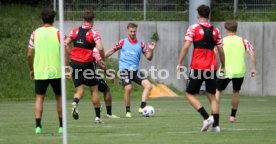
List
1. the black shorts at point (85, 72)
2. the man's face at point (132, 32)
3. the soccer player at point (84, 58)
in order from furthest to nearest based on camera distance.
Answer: the man's face at point (132, 32) → the black shorts at point (85, 72) → the soccer player at point (84, 58)

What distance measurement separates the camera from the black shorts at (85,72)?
63.3 ft

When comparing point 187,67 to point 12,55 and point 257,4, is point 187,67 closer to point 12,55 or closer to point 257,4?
point 257,4

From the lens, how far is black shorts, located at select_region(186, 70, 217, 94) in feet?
53.8

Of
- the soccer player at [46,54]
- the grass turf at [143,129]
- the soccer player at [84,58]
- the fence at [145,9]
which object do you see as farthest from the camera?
the fence at [145,9]

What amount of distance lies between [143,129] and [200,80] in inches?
54.9

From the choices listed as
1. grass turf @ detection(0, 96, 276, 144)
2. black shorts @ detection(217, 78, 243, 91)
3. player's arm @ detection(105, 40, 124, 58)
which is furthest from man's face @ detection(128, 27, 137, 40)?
black shorts @ detection(217, 78, 243, 91)

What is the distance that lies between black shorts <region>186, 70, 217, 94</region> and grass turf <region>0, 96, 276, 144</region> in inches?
29.0

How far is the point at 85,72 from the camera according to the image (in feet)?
63.5

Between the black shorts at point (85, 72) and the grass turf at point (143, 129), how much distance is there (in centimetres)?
84

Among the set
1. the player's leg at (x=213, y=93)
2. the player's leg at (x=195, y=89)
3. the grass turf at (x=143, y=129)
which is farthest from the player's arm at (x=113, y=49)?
the player's leg at (x=213, y=93)

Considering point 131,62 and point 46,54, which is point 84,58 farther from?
point 131,62

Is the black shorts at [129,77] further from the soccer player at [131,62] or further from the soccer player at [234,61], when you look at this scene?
the soccer player at [234,61]

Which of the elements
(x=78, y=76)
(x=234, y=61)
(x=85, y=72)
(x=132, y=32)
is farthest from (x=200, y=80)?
(x=132, y=32)

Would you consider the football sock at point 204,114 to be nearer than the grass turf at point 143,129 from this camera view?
No
